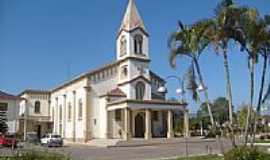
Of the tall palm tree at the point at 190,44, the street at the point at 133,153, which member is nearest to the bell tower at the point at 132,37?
the street at the point at 133,153

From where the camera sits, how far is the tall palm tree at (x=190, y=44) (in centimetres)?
2109

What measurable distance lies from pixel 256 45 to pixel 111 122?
31.7 meters

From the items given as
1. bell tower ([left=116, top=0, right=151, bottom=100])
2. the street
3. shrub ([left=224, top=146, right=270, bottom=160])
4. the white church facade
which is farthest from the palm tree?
bell tower ([left=116, top=0, right=151, bottom=100])

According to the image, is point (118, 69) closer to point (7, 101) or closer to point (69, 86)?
point (69, 86)

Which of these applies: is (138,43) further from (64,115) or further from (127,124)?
(64,115)

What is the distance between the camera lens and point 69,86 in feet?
197

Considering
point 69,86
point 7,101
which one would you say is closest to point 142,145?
point 69,86

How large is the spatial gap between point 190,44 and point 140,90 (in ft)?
101

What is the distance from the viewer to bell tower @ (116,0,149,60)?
51625mm

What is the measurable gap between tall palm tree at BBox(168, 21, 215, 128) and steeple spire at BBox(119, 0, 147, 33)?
29.7 metres

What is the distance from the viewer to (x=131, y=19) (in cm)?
5250

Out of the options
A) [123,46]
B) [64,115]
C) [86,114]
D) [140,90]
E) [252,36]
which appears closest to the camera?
[252,36]

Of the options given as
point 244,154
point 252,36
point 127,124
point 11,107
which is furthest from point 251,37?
point 127,124

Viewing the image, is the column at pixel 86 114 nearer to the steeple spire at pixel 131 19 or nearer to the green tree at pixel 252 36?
the steeple spire at pixel 131 19
